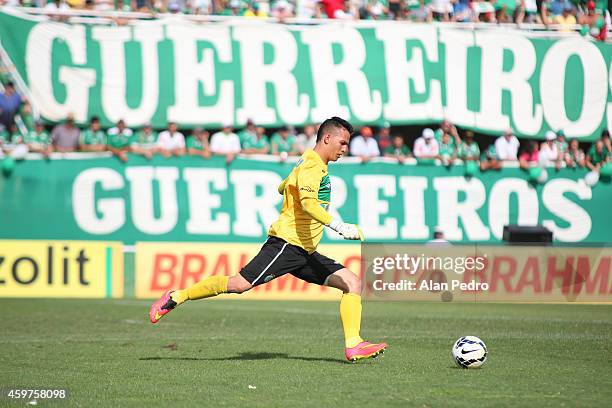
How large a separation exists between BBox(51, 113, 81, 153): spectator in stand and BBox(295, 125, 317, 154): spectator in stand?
16.7 ft

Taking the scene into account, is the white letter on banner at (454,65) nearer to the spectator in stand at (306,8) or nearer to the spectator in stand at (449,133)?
the spectator in stand at (449,133)

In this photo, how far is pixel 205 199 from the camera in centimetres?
2367

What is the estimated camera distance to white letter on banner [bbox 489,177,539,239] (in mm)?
24453

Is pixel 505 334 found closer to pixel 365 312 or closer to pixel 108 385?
pixel 365 312

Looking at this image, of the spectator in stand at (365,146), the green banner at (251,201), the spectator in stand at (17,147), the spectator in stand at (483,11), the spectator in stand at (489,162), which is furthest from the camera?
the spectator in stand at (483,11)

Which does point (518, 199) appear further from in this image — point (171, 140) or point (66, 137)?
point (66, 137)

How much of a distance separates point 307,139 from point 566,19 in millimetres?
7655

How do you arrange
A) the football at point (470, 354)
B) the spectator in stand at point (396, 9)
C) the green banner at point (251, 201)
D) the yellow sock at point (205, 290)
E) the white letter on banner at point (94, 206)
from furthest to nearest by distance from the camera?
the spectator in stand at point (396, 9) < the white letter on banner at point (94, 206) < the green banner at point (251, 201) < the yellow sock at point (205, 290) < the football at point (470, 354)

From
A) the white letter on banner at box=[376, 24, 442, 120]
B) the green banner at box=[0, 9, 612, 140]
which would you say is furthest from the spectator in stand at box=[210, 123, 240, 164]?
the white letter on banner at box=[376, 24, 442, 120]

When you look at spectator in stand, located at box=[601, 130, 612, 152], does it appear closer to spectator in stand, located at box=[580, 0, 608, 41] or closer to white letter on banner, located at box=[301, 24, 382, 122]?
spectator in stand, located at box=[580, 0, 608, 41]

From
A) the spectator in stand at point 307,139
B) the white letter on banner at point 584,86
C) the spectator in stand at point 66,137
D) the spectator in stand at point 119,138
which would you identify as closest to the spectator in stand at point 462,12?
the white letter on banner at point 584,86

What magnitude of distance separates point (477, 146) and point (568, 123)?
7.98 ft

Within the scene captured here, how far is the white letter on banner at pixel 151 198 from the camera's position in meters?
23.2

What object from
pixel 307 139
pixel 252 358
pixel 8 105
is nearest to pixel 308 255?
pixel 252 358
